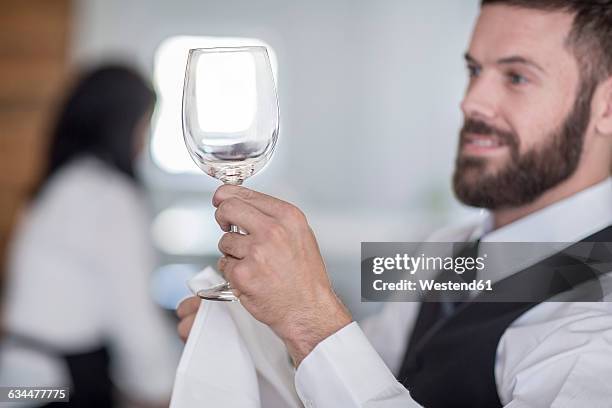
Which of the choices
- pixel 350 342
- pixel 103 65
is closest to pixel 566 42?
pixel 350 342

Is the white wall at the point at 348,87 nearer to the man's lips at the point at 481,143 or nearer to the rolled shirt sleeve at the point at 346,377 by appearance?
the man's lips at the point at 481,143

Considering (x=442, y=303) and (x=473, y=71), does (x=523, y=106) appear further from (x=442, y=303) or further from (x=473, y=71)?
(x=442, y=303)

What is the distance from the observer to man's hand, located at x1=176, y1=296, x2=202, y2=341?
71cm

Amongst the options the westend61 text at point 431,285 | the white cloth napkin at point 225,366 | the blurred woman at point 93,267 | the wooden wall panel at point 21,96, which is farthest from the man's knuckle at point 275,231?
the wooden wall panel at point 21,96

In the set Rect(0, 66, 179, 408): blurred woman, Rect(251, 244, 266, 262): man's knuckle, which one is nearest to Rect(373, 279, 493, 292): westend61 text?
Rect(251, 244, 266, 262): man's knuckle

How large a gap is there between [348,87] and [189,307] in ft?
8.39

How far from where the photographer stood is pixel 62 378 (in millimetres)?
1314

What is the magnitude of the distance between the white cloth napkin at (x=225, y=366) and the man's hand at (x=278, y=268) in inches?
2.3

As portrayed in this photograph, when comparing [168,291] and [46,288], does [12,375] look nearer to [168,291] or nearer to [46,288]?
[46,288]

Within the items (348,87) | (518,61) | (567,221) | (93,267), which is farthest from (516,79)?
(348,87)

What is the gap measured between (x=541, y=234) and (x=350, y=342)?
272 millimetres

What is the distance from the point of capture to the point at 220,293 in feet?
2.07

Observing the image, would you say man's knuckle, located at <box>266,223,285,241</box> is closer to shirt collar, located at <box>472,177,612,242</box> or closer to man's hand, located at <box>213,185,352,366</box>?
man's hand, located at <box>213,185,352,366</box>

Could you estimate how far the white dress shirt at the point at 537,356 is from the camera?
24.4 inches
